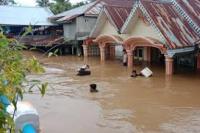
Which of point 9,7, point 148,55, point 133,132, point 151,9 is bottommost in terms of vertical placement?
point 133,132

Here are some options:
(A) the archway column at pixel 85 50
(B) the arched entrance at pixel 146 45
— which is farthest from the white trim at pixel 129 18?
(A) the archway column at pixel 85 50

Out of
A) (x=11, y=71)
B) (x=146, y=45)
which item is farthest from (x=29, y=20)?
(x=11, y=71)

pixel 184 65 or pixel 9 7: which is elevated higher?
pixel 9 7

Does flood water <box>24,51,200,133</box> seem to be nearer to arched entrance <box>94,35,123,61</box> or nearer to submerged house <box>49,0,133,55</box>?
arched entrance <box>94,35,123,61</box>

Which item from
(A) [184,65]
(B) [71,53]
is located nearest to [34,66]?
(A) [184,65]

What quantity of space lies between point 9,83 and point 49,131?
804cm

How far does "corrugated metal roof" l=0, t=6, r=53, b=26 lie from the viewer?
1415 inches

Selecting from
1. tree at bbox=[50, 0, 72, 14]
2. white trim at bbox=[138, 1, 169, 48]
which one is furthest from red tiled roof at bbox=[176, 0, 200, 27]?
tree at bbox=[50, 0, 72, 14]

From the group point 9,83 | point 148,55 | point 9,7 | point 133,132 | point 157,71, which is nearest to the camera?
point 9,83

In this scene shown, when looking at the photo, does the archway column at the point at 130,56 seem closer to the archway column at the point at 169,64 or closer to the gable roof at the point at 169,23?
the gable roof at the point at 169,23

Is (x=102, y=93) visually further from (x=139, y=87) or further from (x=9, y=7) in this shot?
(x=9, y=7)

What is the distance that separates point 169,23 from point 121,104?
822 cm

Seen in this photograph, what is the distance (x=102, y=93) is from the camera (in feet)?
50.0

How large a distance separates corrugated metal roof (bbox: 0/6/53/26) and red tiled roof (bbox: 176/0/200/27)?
1823 centimetres
